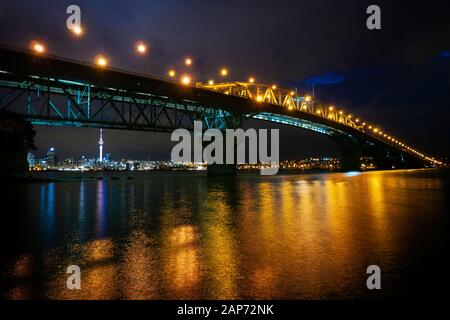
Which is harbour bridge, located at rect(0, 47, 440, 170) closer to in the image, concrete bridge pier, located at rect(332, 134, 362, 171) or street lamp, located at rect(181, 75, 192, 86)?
street lamp, located at rect(181, 75, 192, 86)

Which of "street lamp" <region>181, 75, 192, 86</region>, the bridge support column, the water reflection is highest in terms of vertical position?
"street lamp" <region>181, 75, 192, 86</region>

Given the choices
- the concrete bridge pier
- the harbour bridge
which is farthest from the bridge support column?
the concrete bridge pier

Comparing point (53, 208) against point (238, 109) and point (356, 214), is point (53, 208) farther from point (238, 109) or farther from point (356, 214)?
point (238, 109)

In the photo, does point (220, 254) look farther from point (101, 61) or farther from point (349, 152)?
point (349, 152)

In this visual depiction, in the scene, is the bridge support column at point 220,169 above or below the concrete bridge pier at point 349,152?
below

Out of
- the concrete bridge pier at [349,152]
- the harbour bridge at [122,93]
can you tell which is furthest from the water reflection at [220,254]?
the concrete bridge pier at [349,152]

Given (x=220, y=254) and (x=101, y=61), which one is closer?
(x=220, y=254)

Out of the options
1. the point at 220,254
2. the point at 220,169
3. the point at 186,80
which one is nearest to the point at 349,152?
the point at 220,169

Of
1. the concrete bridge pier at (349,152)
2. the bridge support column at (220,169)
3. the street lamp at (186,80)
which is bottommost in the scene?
the bridge support column at (220,169)

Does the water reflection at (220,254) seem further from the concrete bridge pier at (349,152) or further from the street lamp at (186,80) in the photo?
the concrete bridge pier at (349,152)

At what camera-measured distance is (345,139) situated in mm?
128500

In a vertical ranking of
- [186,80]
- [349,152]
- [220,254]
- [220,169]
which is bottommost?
[220,254]
